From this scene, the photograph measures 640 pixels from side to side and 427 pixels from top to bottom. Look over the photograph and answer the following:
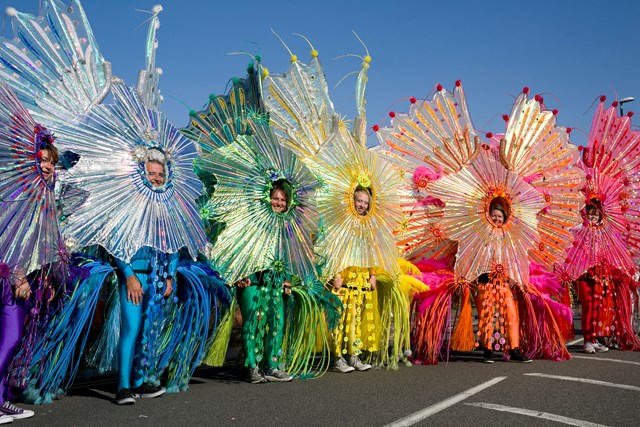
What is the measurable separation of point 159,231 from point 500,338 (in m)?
3.77

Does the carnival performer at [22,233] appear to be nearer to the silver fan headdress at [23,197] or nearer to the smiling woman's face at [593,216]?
the silver fan headdress at [23,197]

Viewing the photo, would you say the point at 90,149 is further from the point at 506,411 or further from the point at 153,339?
the point at 506,411

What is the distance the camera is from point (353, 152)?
550cm

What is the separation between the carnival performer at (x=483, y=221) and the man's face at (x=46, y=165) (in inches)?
137

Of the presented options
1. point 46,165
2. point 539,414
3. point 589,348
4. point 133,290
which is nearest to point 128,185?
point 46,165

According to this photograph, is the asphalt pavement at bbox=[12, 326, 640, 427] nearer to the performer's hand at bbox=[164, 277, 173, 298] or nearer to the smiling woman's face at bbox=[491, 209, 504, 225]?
the performer's hand at bbox=[164, 277, 173, 298]

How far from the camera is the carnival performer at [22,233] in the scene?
355 centimetres

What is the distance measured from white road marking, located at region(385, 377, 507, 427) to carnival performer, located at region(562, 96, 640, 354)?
9.02ft

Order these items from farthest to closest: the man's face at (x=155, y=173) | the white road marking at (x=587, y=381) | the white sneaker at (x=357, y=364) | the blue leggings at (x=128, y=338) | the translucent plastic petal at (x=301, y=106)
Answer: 1. the white sneaker at (x=357, y=364)
2. the translucent plastic petal at (x=301, y=106)
3. the white road marking at (x=587, y=381)
4. the man's face at (x=155, y=173)
5. the blue leggings at (x=128, y=338)

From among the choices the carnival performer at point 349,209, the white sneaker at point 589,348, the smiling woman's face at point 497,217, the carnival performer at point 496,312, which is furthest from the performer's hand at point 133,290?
the white sneaker at point 589,348

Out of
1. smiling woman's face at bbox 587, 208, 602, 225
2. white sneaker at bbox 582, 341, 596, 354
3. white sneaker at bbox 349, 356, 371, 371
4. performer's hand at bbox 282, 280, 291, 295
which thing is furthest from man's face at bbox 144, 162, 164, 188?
white sneaker at bbox 582, 341, 596, 354

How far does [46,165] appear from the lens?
387 centimetres

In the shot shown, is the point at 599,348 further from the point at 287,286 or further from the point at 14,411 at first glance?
the point at 14,411

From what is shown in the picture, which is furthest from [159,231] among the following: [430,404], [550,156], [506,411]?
[550,156]
